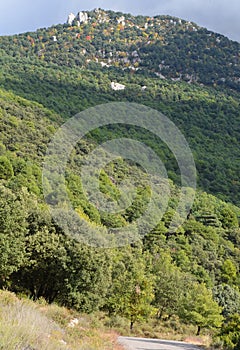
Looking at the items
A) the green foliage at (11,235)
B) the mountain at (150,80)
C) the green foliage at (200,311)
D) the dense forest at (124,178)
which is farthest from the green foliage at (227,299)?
the mountain at (150,80)

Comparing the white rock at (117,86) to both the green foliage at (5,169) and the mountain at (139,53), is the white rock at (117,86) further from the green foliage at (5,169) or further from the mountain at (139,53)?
the green foliage at (5,169)

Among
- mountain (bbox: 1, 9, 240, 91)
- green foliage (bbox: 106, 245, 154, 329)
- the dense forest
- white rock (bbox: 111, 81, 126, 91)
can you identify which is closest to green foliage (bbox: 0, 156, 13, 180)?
the dense forest

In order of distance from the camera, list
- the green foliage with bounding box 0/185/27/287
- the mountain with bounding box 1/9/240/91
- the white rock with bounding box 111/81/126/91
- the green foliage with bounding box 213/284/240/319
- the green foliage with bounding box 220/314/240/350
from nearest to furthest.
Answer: the green foliage with bounding box 220/314/240/350, the green foliage with bounding box 0/185/27/287, the green foliage with bounding box 213/284/240/319, the white rock with bounding box 111/81/126/91, the mountain with bounding box 1/9/240/91

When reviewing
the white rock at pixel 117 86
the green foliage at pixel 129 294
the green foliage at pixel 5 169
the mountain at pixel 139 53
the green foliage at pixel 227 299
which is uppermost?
the mountain at pixel 139 53

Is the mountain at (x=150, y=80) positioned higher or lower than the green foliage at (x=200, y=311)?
higher

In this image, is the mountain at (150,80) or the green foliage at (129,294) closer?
the green foliage at (129,294)

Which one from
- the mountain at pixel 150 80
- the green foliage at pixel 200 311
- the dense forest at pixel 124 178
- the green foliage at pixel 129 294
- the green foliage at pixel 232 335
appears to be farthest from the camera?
the mountain at pixel 150 80

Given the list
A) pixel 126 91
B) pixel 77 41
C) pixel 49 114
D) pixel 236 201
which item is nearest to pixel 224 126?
pixel 126 91

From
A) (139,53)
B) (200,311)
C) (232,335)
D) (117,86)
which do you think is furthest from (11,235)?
(139,53)

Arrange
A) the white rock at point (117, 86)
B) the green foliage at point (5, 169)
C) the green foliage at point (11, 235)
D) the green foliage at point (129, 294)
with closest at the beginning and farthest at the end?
the green foliage at point (11, 235) < the green foliage at point (129, 294) < the green foliage at point (5, 169) < the white rock at point (117, 86)

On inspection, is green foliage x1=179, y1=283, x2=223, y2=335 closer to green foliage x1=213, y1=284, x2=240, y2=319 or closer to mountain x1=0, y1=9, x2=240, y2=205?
green foliage x1=213, y1=284, x2=240, y2=319
